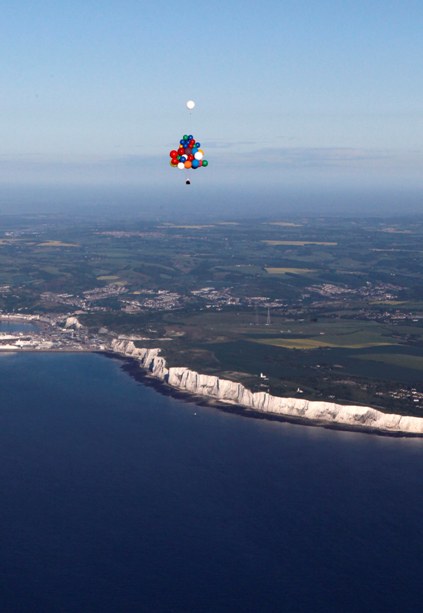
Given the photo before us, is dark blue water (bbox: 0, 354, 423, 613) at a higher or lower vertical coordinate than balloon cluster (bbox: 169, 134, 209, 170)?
lower

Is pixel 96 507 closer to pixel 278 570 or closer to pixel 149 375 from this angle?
pixel 278 570

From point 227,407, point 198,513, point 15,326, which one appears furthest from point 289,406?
point 15,326

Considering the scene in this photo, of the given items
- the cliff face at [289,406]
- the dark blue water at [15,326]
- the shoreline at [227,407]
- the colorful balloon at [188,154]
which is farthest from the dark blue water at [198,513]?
the dark blue water at [15,326]

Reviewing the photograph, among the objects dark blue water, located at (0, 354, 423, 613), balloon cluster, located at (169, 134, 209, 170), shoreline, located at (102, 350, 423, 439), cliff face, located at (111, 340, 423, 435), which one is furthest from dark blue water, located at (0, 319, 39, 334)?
balloon cluster, located at (169, 134, 209, 170)

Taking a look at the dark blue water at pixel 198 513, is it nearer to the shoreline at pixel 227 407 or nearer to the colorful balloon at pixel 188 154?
the shoreline at pixel 227 407

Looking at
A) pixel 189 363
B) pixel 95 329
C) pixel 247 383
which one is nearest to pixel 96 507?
pixel 247 383

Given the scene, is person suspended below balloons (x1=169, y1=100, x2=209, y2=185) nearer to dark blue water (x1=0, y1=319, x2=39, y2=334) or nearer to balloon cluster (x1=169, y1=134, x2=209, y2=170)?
balloon cluster (x1=169, y1=134, x2=209, y2=170)

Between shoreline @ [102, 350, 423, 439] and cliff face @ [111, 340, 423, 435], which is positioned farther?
cliff face @ [111, 340, 423, 435]
